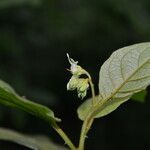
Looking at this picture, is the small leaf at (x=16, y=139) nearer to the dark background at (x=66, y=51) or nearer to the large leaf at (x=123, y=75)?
the large leaf at (x=123, y=75)

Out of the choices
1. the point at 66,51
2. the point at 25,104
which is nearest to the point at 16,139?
the point at 25,104

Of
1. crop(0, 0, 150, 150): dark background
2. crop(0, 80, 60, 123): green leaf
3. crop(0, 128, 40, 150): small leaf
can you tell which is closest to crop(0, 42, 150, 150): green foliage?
crop(0, 80, 60, 123): green leaf

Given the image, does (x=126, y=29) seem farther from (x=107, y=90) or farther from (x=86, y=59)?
(x=107, y=90)

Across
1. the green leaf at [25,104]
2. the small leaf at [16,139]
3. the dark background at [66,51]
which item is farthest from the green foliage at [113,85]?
the dark background at [66,51]

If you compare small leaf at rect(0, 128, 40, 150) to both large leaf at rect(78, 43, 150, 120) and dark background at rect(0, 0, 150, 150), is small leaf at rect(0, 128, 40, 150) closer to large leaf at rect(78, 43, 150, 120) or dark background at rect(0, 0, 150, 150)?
large leaf at rect(78, 43, 150, 120)

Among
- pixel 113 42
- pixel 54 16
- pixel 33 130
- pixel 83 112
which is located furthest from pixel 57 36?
pixel 83 112
